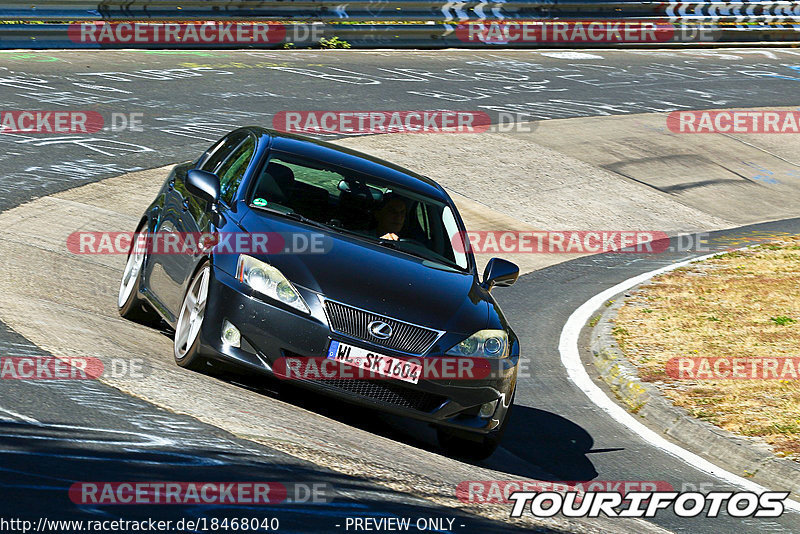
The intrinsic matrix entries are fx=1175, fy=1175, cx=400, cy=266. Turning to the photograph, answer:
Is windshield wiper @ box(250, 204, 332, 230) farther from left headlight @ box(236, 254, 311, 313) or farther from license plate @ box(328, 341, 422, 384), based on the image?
license plate @ box(328, 341, 422, 384)

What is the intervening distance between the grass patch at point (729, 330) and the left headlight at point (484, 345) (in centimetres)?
218

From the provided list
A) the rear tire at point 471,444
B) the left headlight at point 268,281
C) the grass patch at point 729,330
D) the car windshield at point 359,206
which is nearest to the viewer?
the left headlight at point 268,281

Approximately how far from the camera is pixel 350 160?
27.9ft

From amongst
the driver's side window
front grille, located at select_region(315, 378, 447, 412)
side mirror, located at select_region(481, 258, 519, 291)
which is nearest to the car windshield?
side mirror, located at select_region(481, 258, 519, 291)

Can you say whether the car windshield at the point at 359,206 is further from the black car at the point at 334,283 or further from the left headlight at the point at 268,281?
the left headlight at the point at 268,281

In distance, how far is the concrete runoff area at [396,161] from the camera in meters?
6.37

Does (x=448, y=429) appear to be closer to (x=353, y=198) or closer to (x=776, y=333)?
(x=353, y=198)

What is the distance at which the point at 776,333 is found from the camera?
11.3 metres

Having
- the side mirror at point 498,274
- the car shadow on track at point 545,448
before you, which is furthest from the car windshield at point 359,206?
the car shadow on track at point 545,448

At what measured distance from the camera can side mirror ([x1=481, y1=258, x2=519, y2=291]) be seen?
816cm

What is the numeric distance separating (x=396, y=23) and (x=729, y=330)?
1573 cm

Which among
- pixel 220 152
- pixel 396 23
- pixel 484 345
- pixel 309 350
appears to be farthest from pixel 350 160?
pixel 396 23

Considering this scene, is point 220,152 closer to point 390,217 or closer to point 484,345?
point 390,217

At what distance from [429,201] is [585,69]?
1890cm
